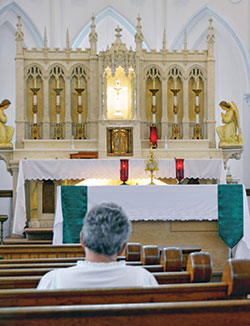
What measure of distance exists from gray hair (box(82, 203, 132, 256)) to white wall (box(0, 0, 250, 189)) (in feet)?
38.4

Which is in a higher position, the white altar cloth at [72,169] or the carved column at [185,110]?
the carved column at [185,110]

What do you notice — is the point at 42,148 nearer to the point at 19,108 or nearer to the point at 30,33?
the point at 19,108

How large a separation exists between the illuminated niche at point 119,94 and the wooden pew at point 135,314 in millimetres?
7343

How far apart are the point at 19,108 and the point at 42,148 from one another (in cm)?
81

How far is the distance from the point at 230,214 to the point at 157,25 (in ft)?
30.7

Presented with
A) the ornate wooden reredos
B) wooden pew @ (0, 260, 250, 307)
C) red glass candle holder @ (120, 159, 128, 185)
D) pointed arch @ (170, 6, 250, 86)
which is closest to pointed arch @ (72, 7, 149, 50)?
pointed arch @ (170, 6, 250, 86)

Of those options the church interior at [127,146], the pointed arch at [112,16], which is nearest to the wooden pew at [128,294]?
the church interior at [127,146]

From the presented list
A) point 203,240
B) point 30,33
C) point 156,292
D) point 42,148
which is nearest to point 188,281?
point 156,292

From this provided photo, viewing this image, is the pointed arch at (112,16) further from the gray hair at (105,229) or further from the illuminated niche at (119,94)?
the gray hair at (105,229)

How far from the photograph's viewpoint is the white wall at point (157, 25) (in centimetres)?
1340

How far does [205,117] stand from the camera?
29.8 ft

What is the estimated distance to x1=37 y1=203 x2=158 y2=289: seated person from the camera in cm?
178

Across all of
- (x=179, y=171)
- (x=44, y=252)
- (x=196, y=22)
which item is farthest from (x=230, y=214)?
(x=196, y=22)

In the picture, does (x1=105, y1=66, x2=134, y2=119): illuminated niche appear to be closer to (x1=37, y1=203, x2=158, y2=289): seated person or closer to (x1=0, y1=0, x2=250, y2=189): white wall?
(x1=0, y1=0, x2=250, y2=189): white wall
